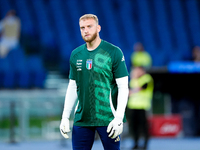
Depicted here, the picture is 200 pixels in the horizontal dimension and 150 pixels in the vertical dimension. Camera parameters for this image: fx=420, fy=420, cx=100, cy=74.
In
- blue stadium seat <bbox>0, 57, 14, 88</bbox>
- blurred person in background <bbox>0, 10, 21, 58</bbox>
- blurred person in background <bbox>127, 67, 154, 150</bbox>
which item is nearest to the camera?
blurred person in background <bbox>127, 67, 154, 150</bbox>

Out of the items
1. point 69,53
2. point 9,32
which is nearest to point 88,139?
point 69,53

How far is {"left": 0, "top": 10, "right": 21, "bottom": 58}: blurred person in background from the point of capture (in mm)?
12414

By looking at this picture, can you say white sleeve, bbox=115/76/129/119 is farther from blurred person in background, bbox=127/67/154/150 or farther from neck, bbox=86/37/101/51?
blurred person in background, bbox=127/67/154/150

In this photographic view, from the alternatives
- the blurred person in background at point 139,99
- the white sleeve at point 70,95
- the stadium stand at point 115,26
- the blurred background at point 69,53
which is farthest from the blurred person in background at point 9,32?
the white sleeve at point 70,95

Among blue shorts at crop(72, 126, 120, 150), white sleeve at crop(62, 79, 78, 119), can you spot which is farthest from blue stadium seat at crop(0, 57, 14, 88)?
blue shorts at crop(72, 126, 120, 150)

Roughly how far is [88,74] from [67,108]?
0.39 metres

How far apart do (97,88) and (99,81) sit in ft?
0.19

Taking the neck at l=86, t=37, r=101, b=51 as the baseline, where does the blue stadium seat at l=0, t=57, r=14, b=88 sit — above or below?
below

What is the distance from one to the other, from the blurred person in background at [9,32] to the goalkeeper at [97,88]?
9.30 meters

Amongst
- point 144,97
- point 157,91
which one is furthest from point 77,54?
point 157,91

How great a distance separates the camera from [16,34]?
12.7m

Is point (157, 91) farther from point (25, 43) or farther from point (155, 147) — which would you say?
point (25, 43)

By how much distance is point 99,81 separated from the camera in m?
3.33

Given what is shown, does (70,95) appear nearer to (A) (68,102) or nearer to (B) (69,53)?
(A) (68,102)
